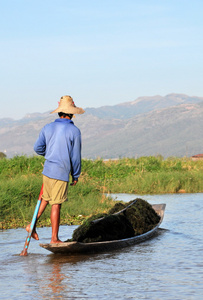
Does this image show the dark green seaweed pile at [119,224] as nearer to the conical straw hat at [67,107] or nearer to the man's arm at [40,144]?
the man's arm at [40,144]

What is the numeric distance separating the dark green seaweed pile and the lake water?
0.40 m

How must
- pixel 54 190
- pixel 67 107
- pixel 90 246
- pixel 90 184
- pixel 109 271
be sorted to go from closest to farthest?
pixel 109 271 → pixel 54 190 → pixel 67 107 → pixel 90 246 → pixel 90 184

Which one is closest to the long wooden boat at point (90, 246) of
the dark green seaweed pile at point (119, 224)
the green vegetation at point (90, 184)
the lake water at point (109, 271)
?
the lake water at point (109, 271)

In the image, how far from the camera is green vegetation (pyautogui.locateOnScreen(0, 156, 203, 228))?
1266 cm

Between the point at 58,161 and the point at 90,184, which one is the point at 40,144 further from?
the point at 90,184

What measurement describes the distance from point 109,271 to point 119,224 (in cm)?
258

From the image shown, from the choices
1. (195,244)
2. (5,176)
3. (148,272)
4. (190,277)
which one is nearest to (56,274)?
(148,272)

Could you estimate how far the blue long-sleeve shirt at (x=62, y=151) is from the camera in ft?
27.9

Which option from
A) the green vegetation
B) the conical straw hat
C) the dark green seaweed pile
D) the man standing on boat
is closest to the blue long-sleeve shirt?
the man standing on boat

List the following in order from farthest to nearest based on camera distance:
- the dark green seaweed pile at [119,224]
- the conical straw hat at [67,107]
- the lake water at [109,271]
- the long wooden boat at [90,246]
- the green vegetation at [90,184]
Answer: the green vegetation at [90,184], the dark green seaweed pile at [119,224], the conical straw hat at [67,107], the long wooden boat at [90,246], the lake water at [109,271]

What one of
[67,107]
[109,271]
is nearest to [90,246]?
[109,271]

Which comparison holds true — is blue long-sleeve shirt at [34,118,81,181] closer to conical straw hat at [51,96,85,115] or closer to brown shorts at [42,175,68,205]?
brown shorts at [42,175,68,205]

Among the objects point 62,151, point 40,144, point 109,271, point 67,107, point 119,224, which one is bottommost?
point 109,271

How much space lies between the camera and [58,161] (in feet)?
27.9
